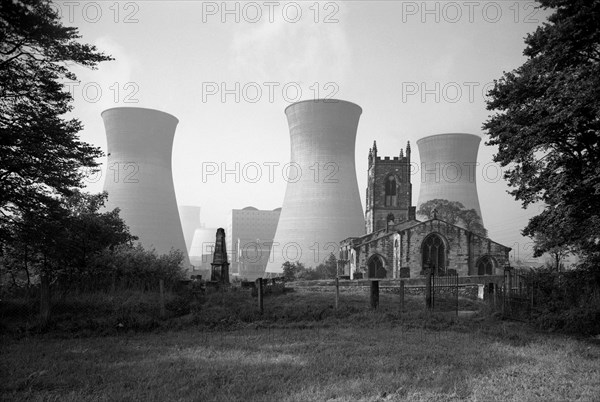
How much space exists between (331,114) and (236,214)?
5695cm

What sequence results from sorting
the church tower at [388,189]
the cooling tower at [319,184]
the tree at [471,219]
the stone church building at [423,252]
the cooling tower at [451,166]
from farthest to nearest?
the tree at [471,219], the cooling tower at [451,166], the church tower at [388,189], the cooling tower at [319,184], the stone church building at [423,252]

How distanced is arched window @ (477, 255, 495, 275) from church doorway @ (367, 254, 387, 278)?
5479 millimetres

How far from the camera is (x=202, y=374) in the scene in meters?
5.14

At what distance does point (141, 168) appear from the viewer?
104 feet

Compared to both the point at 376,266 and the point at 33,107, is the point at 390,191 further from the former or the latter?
the point at 33,107

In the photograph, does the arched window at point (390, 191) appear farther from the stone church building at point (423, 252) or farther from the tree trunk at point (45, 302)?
the tree trunk at point (45, 302)

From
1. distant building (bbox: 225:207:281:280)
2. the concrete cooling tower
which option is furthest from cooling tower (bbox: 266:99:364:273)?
distant building (bbox: 225:207:281:280)

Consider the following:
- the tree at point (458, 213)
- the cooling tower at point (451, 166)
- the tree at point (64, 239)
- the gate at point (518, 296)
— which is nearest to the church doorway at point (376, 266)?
the tree at point (458, 213)

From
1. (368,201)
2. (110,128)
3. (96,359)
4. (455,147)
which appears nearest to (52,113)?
(96,359)

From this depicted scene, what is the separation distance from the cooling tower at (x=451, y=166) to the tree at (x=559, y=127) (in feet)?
90.3

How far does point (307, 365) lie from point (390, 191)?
3246 cm

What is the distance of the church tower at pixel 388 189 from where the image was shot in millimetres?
36312

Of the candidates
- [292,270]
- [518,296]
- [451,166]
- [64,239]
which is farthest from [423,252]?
[64,239]

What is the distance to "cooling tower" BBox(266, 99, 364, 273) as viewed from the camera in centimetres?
3222
